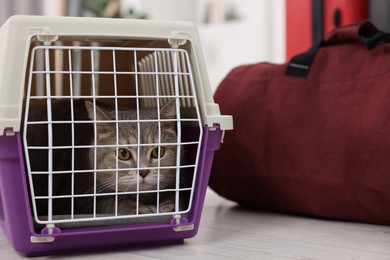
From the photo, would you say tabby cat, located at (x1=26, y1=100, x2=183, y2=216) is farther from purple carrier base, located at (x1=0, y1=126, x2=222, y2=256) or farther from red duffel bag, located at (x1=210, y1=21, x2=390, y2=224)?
red duffel bag, located at (x1=210, y1=21, x2=390, y2=224)

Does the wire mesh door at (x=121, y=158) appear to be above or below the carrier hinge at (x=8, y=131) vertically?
below

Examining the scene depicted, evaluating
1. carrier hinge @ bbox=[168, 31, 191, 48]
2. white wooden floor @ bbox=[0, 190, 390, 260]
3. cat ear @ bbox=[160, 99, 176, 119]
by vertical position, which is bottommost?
white wooden floor @ bbox=[0, 190, 390, 260]

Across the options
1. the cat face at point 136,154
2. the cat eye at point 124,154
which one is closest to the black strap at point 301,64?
the cat face at point 136,154

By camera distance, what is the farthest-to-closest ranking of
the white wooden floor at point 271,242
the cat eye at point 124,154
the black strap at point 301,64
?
the black strap at point 301,64
the cat eye at point 124,154
the white wooden floor at point 271,242

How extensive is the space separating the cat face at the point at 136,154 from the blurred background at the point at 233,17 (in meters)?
0.97

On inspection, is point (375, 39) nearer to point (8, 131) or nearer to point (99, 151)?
point (99, 151)

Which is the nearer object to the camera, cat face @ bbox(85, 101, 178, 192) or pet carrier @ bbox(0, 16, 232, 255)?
pet carrier @ bbox(0, 16, 232, 255)

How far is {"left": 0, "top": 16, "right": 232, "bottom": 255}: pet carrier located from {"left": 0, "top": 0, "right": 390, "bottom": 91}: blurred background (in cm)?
87

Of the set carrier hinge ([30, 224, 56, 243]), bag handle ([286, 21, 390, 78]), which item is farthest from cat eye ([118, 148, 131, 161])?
bag handle ([286, 21, 390, 78])

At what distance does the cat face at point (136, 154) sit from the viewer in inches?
47.1

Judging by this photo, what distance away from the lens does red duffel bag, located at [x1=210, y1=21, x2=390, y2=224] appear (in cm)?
132

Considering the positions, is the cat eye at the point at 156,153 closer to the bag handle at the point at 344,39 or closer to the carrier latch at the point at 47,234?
the carrier latch at the point at 47,234

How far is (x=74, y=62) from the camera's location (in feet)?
5.43

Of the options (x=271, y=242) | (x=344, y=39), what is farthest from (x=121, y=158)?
(x=344, y=39)
